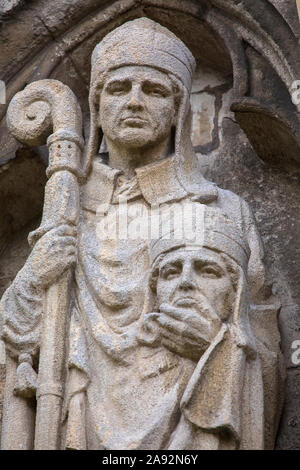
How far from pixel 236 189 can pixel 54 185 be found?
1162mm

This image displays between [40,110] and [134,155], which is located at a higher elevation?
[40,110]

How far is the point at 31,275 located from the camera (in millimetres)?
5285

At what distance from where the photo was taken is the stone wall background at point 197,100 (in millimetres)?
6156

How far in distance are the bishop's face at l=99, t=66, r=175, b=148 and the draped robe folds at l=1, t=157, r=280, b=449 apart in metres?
0.14

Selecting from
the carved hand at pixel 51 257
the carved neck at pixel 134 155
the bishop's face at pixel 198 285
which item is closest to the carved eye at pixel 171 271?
the bishop's face at pixel 198 285

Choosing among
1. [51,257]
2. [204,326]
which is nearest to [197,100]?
[51,257]

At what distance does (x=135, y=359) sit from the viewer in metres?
5.03

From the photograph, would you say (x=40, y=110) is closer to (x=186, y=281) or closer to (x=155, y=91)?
(x=155, y=91)

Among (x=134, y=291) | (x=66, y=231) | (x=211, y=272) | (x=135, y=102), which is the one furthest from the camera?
(x=135, y=102)

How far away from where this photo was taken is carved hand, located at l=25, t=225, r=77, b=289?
5258mm

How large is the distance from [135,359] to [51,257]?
567 mm
